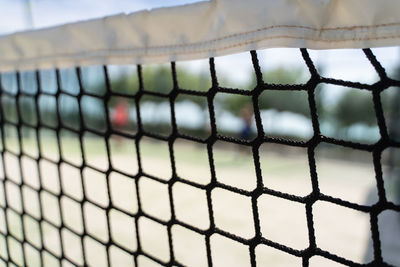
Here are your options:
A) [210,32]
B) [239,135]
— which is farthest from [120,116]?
[210,32]

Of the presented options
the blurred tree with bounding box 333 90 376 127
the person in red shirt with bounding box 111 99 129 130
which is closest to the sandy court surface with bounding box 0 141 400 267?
the person in red shirt with bounding box 111 99 129 130

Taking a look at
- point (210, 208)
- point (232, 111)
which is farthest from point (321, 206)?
point (232, 111)

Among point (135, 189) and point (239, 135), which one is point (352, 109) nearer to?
point (239, 135)

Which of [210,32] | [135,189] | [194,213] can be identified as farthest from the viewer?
[194,213]

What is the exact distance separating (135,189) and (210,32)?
1.90 ft

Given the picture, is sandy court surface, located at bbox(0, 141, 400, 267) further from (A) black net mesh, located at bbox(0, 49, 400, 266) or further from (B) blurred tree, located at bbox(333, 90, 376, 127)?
(B) blurred tree, located at bbox(333, 90, 376, 127)

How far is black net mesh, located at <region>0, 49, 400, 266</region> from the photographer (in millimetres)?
659

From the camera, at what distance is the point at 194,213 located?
316cm

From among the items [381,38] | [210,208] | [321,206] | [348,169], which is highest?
[381,38]

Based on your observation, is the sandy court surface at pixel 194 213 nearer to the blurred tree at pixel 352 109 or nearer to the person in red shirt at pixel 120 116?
the person in red shirt at pixel 120 116

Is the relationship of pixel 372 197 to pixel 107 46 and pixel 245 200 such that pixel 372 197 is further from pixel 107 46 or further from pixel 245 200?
pixel 107 46

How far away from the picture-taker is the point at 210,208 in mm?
815

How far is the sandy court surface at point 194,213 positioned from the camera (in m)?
2.24

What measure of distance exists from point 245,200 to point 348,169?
2.55 m
